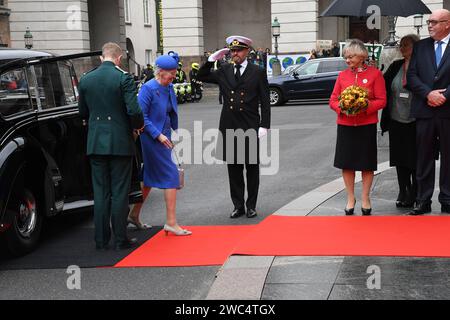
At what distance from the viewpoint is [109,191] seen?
273 inches

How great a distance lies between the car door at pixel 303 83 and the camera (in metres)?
26.3

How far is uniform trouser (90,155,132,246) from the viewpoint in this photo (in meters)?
6.85

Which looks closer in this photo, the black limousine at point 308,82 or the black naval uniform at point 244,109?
the black naval uniform at point 244,109

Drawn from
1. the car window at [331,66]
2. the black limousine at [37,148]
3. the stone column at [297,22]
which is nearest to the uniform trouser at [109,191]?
the black limousine at [37,148]

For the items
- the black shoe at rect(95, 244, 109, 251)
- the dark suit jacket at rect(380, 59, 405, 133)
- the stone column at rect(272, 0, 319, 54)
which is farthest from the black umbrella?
the stone column at rect(272, 0, 319, 54)

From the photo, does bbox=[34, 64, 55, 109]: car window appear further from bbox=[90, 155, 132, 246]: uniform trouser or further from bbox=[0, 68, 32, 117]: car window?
bbox=[90, 155, 132, 246]: uniform trouser

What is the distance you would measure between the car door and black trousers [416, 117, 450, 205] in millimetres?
18689

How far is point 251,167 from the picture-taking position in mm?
8227

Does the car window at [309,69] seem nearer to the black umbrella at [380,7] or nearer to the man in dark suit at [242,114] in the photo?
the black umbrella at [380,7]

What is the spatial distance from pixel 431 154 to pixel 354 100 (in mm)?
1038

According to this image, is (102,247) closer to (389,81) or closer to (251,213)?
(251,213)

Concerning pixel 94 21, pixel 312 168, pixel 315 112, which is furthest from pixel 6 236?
pixel 94 21

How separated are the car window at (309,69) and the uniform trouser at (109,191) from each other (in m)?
20.1
